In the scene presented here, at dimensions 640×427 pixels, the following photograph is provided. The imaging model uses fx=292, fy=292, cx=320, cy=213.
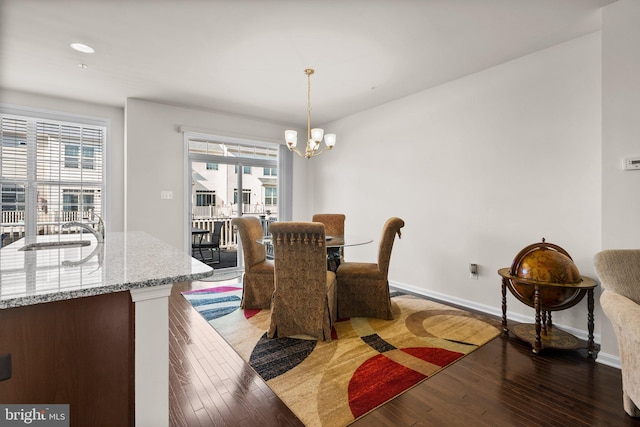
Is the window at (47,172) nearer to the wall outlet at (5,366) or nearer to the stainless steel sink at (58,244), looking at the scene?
the stainless steel sink at (58,244)

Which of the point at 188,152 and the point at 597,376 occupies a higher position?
the point at 188,152

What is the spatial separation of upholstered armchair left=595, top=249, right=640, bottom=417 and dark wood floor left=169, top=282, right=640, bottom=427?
0.74 feet

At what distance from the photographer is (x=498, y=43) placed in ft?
8.91

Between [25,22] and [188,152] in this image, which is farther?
[188,152]

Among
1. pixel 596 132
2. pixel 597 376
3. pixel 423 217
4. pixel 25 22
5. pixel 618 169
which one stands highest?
pixel 25 22

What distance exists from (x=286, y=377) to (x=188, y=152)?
12.8 feet

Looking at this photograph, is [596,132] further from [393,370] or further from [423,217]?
[393,370]

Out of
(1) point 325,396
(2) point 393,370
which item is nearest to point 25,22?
(1) point 325,396

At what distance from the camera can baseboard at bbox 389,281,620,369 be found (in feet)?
7.08

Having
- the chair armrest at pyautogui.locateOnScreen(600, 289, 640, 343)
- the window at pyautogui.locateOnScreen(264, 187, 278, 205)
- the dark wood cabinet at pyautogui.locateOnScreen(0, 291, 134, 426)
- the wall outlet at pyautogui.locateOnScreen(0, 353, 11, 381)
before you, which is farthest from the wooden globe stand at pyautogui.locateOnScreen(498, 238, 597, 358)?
the window at pyautogui.locateOnScreen(264, 187, 278, 205)

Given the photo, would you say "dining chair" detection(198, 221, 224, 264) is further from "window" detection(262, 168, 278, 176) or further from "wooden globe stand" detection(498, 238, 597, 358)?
"wooden globe stand" detection(498, 238, 597, 358)

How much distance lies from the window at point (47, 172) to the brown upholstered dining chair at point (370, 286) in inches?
160

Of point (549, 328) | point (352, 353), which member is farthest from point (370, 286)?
point (549, 328)

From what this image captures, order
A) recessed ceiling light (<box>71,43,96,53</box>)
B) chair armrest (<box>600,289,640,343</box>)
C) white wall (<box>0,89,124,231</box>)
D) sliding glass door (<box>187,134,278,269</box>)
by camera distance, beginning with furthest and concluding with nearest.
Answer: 1. sliding glass door (<box>187,134,278,269</box>)
2. white wall (<box>0,89,124,231</box>)
3. recessed ceiling light (<box>71,43,96,53</box>)
4. chair armrest (<box>600,289,640,343</box>)
